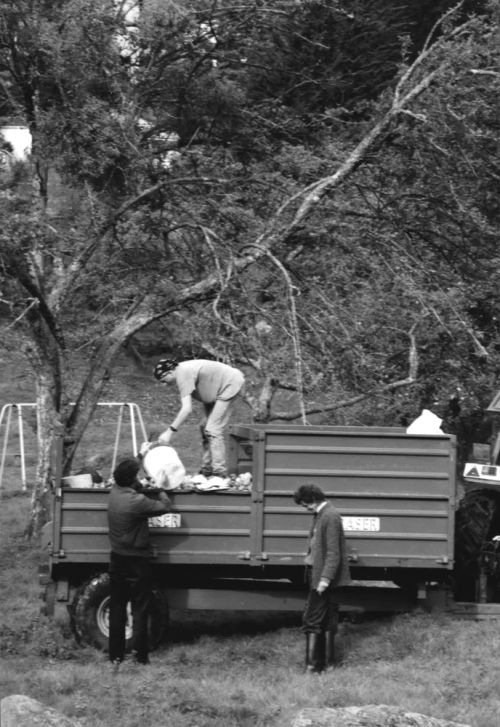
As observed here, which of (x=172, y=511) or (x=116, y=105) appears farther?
(x=116, y=105)

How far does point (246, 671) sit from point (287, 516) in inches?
50.8

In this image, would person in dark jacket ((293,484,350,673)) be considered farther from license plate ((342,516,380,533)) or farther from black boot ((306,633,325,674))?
license plate ((342,516,380,533))

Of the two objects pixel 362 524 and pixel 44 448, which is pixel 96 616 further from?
pixel 44 448

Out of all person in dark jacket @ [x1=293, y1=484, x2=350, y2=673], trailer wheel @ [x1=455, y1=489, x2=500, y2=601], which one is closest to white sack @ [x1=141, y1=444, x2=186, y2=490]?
person in dark jacket @ [x1=293, y1=484, x2=350, y2=673]

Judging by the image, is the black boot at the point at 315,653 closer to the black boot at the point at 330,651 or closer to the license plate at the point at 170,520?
the black boot at the point at 330,651

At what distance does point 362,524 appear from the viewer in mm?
10250

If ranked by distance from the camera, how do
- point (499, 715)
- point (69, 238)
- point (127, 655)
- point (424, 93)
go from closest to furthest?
point (499, 715) → point (127, 655) → point (424, 93) → point (69, 238)

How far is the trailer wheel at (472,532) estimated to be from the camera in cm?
1095

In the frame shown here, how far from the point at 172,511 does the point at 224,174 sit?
21.0 feet

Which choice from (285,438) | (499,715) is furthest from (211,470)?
(499,715)

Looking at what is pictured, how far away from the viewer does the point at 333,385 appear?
43.7ft

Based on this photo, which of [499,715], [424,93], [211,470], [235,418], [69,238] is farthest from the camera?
[235,418]

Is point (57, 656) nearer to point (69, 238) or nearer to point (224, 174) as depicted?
point (69, 238)

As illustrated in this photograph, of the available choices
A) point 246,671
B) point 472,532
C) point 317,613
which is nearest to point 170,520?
point 246,671
